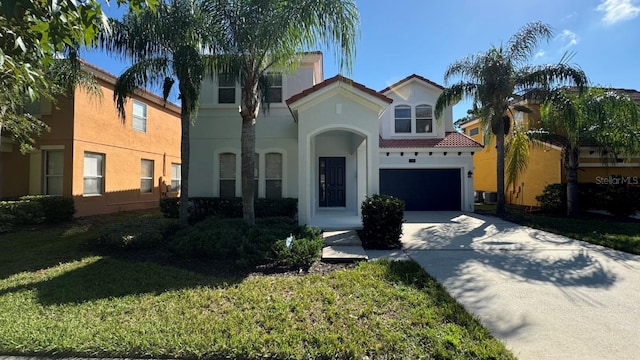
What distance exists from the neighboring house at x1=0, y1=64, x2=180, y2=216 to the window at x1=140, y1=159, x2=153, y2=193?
0.06 metres

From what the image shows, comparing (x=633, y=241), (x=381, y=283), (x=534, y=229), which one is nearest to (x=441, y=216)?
(x=534, y=229)

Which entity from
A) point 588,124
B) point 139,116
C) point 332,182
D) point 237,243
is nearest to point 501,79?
point 588,124

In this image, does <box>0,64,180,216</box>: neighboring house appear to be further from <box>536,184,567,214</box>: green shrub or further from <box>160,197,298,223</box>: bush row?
<box>536,184,567,214</box>: green shrub

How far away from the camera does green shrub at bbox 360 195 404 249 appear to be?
8578 mm

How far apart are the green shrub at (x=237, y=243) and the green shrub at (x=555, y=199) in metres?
13.4

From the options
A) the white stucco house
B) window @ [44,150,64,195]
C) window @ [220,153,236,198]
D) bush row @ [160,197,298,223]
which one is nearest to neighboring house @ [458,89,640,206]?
the white stucco house

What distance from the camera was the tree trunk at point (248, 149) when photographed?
29.0 feet

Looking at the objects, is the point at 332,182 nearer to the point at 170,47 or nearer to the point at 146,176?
the point at 170,47

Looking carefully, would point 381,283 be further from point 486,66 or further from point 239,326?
point 486,66

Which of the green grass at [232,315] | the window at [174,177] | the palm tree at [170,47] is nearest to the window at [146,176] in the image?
the window at [174,177]

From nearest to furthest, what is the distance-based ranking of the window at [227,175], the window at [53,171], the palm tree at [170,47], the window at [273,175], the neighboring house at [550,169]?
1. the palm tree at [170,47]
2. the window at [273,175]
3. the window at [227,175]
4. the window at [53,171]
5. the neighboring house at [550,169]

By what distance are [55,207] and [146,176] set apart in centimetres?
589

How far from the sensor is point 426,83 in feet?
57.7

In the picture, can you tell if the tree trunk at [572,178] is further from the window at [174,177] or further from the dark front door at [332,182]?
the window at [174,177]
